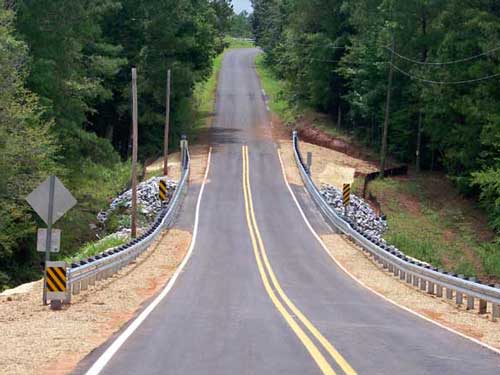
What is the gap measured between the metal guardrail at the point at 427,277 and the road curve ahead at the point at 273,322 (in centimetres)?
172

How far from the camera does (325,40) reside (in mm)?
76500

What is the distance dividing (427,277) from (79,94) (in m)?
29.7

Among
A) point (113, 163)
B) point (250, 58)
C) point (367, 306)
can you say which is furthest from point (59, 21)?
point (250, 58)

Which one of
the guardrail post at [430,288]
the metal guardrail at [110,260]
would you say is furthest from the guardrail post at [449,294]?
the metal guardrail at [110,260]

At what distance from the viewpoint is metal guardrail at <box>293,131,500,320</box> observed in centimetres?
1950

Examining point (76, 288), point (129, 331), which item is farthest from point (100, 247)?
point (129, 331)

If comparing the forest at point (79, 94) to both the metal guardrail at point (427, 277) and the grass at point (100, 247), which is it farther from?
the metal guardrail at point (427, 277)

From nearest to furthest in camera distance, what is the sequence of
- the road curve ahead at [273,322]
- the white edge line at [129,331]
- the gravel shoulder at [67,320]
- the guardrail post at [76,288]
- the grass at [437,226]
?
1. the white edge line at [129,331]
2. the road curve ahead at [273,322]
3. the gravel shoulder at [67,320]
4. the guardrail post at [76,288]
5. the grass at [437,226]

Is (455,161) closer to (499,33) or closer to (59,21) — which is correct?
(499,33)

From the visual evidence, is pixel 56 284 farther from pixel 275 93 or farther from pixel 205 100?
pixel 275 93

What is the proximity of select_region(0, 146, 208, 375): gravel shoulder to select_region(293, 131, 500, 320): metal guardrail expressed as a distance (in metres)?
7.49

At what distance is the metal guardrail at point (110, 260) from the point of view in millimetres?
20438

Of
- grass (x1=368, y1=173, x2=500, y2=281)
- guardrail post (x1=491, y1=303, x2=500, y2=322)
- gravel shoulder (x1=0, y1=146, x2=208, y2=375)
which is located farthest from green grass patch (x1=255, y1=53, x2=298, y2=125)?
guardrail post (x1=491, y1=303, x2=500, y2=322)

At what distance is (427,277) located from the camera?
80.8ft
